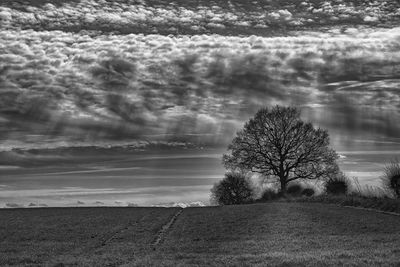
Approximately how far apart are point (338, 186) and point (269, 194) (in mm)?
15876

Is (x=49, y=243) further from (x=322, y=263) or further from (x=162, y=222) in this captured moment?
(x=322, y=263)

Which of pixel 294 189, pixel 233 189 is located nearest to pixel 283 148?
pixel 294 189

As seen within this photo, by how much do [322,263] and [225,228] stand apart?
18967mm

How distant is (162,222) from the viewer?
4681 centimetres

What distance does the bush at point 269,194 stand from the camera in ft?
268

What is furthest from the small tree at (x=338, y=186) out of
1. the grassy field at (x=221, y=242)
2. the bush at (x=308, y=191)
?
the grassy field at (x=221, y=242)

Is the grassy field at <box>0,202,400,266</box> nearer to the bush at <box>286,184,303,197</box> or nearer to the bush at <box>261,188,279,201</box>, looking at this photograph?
the bush at <box>261,188,279,201</box>

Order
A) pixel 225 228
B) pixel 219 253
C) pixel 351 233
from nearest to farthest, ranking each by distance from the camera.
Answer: pixel 219 253 < pixel 351 233 < pixel 225 228

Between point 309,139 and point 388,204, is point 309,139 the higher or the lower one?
the higher one

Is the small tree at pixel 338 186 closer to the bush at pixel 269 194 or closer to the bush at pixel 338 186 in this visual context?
the bush at pixel 338 186

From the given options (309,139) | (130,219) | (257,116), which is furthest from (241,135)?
(130,219)

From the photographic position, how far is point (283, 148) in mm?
83562

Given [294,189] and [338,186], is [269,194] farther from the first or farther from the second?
[338,186]

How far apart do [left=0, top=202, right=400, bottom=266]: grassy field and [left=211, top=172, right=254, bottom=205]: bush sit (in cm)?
5616
